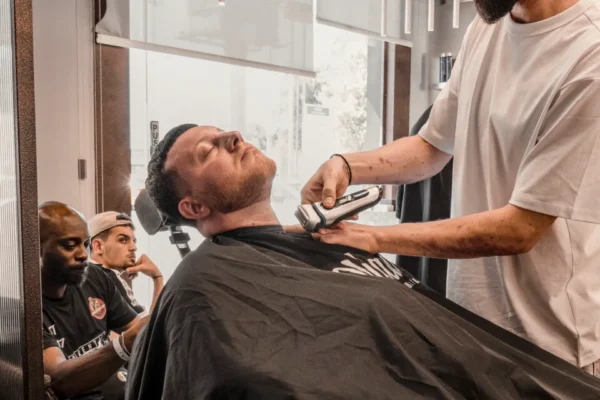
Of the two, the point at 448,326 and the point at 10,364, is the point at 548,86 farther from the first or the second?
the point at 10,364

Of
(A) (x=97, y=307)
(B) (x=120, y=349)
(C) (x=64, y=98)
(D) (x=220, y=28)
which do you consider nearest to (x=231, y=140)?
(B) (x=120, y=349)

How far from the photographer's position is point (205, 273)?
1.25 metres

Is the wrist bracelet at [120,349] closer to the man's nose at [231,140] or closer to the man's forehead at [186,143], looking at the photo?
the man's forehead at [186,143]

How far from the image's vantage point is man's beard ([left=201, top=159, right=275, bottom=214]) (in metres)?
1.59

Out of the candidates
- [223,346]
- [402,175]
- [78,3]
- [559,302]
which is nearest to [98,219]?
[78,3]

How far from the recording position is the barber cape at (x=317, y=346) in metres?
1.10

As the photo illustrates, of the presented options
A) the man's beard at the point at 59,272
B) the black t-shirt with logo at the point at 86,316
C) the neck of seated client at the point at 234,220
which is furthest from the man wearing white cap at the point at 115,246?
the neck of seated client at the point at 234,220

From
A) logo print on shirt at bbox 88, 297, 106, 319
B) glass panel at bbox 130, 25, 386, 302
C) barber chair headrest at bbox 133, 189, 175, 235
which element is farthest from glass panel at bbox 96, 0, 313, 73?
logo print on shirt at bbox 88, 297, 106, 319

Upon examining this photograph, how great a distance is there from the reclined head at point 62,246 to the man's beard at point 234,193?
57 cm

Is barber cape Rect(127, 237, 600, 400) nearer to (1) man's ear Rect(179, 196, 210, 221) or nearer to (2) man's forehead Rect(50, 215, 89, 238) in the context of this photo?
(1) man's ear Rect(179, 196, 210, 221)

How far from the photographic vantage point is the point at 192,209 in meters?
1.62

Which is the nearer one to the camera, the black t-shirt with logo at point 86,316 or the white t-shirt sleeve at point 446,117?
the white t-shirt sleeve at point 446,117

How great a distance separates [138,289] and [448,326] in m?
2.10

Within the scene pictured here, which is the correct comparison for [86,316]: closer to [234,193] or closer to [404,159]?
[234,193]
